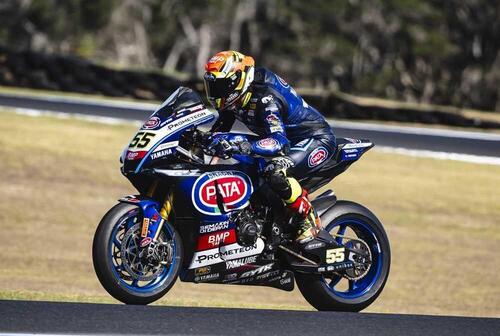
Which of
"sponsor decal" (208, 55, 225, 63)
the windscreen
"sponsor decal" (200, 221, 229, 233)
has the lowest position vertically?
"sponsor decal" (200, 221, 229, 233)

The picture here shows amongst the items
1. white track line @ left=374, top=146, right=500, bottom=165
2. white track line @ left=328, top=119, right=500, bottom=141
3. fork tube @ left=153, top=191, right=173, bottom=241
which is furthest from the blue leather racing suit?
white track line @ left=328, top=119, right=500, bottom=141

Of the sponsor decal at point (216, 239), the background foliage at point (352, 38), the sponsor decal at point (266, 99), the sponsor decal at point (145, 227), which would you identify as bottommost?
the background foliage at point (352, 38)

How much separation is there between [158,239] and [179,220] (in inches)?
9.7

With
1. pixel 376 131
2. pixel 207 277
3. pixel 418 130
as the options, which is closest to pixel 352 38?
pixel 418 130

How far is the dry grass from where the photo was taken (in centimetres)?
1197

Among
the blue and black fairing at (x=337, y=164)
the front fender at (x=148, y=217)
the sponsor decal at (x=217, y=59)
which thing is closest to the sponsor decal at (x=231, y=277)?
the front fender at (x=148, y=217)

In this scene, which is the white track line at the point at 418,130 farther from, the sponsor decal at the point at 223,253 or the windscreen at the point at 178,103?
the windscreen at the point at 178,103

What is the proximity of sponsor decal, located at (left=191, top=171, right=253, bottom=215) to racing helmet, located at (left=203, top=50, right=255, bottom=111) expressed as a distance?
472 mm

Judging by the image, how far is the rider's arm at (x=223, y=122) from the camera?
7.21 meters

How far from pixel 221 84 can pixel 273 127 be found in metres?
0.44

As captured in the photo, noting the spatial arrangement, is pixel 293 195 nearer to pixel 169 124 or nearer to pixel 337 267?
pixel 337 267

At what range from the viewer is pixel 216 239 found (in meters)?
6.72

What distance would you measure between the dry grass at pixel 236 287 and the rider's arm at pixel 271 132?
2.28m

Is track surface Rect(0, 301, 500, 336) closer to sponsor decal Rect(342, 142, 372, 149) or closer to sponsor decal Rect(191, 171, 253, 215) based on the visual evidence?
sponsor decal Rect(191, 171, 253, 215)
